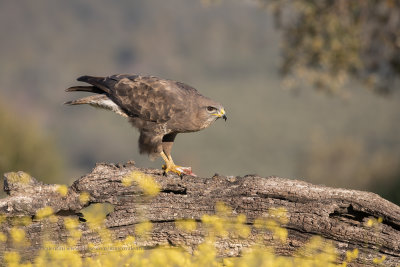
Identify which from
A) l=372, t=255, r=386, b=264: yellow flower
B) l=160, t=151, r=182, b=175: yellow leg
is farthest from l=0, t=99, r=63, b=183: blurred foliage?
l=372, t=255, r=386, b=264: yellow flower

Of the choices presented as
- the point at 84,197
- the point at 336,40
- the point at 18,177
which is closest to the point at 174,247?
the point at 84,197

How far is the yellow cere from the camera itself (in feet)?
22.6

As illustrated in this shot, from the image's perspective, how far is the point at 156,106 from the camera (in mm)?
8531

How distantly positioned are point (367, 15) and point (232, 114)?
3606 inches

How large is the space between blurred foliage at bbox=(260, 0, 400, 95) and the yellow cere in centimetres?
1291

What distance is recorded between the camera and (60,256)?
21.2 ft

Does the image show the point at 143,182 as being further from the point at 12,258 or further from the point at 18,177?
the point at 12,258

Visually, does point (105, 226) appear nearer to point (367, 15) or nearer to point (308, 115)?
point (367, 15)

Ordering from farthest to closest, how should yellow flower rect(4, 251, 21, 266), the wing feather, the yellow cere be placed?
the wing feather, the yellow cere, yellow flower rect(4, 251, 21, 266)

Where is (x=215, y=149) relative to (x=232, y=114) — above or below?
below

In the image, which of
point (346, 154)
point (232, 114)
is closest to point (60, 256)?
point (346, 154)

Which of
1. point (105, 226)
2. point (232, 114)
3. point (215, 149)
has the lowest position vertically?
point (105, 226)

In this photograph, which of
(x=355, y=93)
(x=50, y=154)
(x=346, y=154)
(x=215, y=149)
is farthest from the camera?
(x=355, y=93)

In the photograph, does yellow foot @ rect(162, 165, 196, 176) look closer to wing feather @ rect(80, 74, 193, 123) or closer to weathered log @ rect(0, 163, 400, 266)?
wing feather @ rect(80, 74, 193, 123)
